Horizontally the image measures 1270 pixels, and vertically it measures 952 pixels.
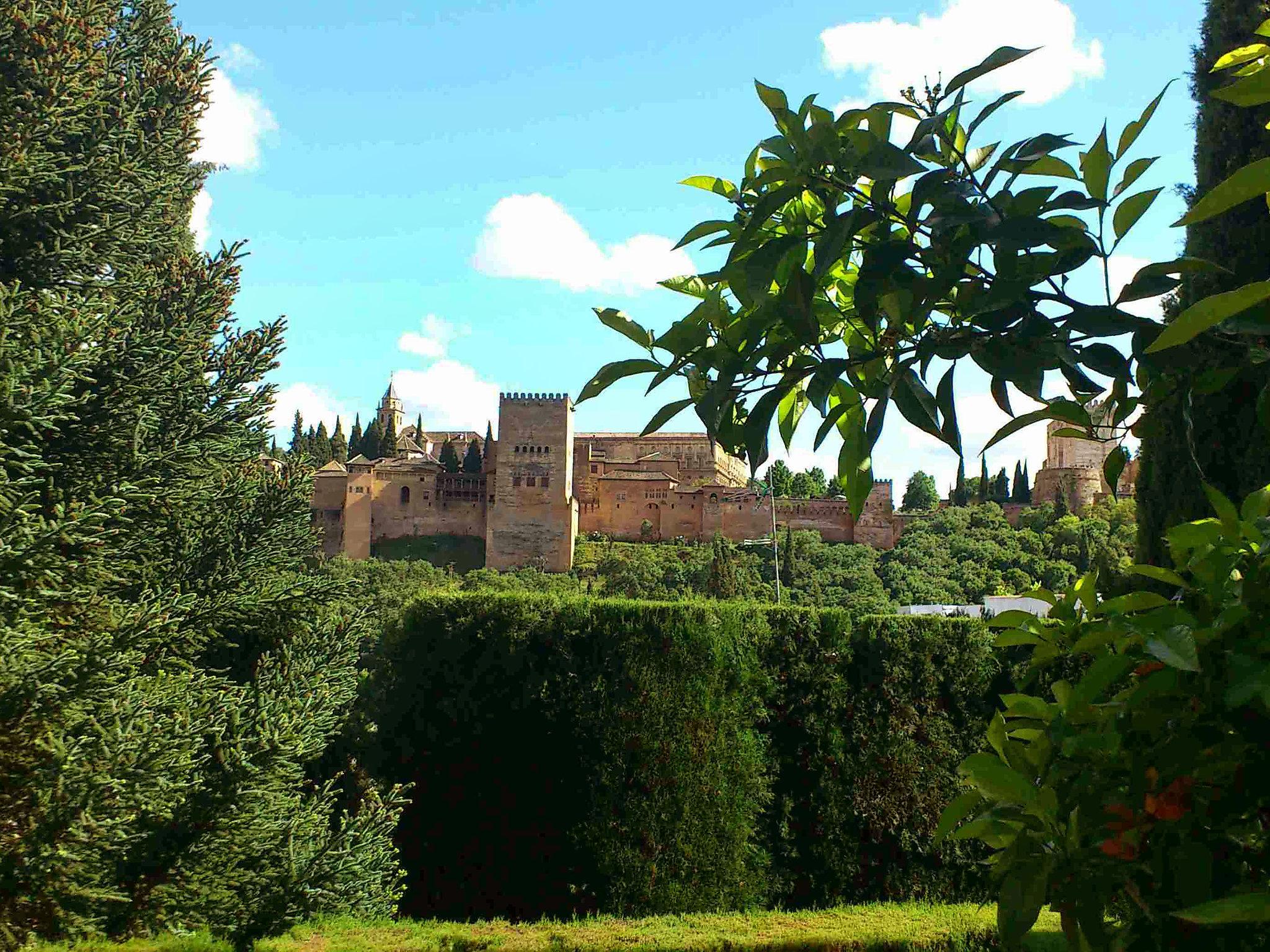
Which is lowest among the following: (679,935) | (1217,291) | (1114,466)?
(679,935)

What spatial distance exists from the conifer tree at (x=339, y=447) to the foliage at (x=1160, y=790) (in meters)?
55.1

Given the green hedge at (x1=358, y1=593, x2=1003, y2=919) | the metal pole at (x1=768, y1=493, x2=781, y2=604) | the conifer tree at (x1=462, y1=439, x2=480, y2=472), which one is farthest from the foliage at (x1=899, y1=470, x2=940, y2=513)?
the green hedge at (x1=358, y1=593, x2=1003, y2=919)

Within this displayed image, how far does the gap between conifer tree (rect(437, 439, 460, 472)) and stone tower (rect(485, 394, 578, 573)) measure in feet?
18.4

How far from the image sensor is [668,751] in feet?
27.3

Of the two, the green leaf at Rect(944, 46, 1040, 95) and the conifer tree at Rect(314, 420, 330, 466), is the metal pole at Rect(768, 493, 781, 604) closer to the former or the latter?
the green leaf at Rect(944, 46, 1040, 95)

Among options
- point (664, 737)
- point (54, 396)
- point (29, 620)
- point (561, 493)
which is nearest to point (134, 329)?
point (54, 396)

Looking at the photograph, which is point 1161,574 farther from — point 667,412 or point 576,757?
point 576,757

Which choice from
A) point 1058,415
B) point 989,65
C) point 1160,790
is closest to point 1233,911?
point 1160,790

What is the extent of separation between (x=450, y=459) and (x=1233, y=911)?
54.6 meters

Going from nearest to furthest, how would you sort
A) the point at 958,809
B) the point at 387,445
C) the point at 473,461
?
the point at 958,809
the point at 473,461
the point at 387,445

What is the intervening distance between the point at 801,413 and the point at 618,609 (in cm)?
722

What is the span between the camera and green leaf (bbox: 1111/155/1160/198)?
46.6 inches

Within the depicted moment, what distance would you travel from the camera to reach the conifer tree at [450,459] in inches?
2101

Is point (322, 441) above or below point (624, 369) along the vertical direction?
above
